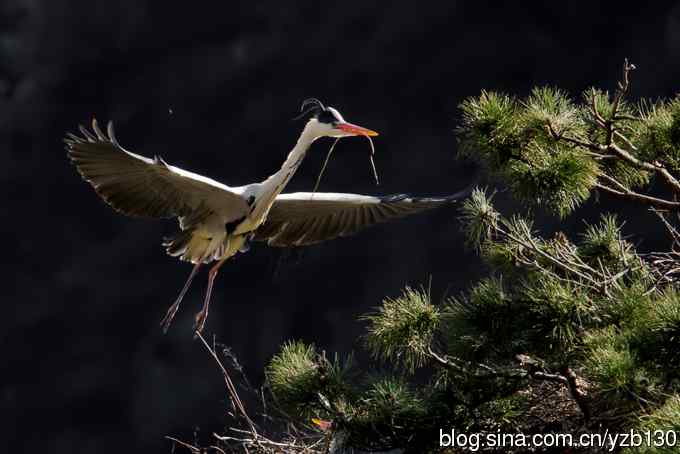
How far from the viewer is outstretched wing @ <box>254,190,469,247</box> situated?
3.35 m

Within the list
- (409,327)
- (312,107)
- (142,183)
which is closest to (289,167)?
(312,107)

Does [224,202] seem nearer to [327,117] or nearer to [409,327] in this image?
[327,117]

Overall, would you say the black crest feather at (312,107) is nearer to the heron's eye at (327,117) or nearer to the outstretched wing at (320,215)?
the heron's eye at (327,117)

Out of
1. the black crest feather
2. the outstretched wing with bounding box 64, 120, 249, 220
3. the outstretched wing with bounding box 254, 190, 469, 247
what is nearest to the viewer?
the outstretched wing with bounding box 64, 120, 249, 220

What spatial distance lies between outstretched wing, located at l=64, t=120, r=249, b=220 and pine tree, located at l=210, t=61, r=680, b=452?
2.53 feet

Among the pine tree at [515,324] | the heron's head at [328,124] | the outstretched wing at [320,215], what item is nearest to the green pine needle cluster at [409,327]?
the pine tree at [515,324]

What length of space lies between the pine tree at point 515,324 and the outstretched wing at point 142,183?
77 cm

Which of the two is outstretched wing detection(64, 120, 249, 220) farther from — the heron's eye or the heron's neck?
the heron's eye

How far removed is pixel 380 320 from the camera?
95.7 inches

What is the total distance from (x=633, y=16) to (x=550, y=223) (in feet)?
2.09

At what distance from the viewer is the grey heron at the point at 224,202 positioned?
10.0ft

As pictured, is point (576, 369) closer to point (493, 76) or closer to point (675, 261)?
point (675, 261)

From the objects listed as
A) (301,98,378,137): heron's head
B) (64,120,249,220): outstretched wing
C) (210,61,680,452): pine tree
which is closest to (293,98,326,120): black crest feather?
(301,98,378,137): heron's head

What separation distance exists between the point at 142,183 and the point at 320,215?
51 cm
